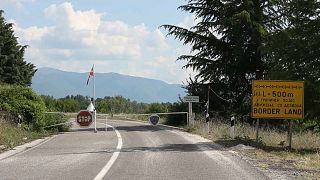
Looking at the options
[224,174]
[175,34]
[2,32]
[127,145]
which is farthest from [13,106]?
[2,32]

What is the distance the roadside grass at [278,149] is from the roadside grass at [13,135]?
7.90 meters

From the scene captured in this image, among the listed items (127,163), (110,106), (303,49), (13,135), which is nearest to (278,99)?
(303,49)

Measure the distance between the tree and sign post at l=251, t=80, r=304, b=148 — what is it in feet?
113

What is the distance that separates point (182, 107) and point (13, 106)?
1411 cm

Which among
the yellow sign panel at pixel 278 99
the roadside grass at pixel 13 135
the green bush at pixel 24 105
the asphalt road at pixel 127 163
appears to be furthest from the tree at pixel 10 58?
the yellow sign panel at pixel 278 99

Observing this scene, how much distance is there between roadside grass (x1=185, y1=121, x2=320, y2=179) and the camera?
1276cm

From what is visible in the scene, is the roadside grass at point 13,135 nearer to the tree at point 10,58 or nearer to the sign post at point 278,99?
the sign post at point 278,99

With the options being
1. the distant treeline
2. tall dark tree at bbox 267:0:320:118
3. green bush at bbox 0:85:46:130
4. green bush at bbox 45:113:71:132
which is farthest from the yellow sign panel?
the distant treeline

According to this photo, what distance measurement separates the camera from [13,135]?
68.9 feet

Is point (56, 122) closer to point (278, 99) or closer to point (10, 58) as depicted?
point (278, 99)

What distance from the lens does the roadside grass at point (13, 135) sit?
18353 millimetres

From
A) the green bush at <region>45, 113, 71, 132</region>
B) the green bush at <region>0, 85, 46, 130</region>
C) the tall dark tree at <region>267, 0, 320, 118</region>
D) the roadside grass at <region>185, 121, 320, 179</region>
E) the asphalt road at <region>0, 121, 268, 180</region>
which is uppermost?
the tall dark tree at <region>267, 0, 320, 118</region>

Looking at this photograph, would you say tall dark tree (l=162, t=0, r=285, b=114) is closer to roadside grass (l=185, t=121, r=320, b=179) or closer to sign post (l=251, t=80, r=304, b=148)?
roadside grass (l=185, t=121, r=320, b=179)

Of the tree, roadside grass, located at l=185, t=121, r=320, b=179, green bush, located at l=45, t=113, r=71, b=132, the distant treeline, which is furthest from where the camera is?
the distant treeline
